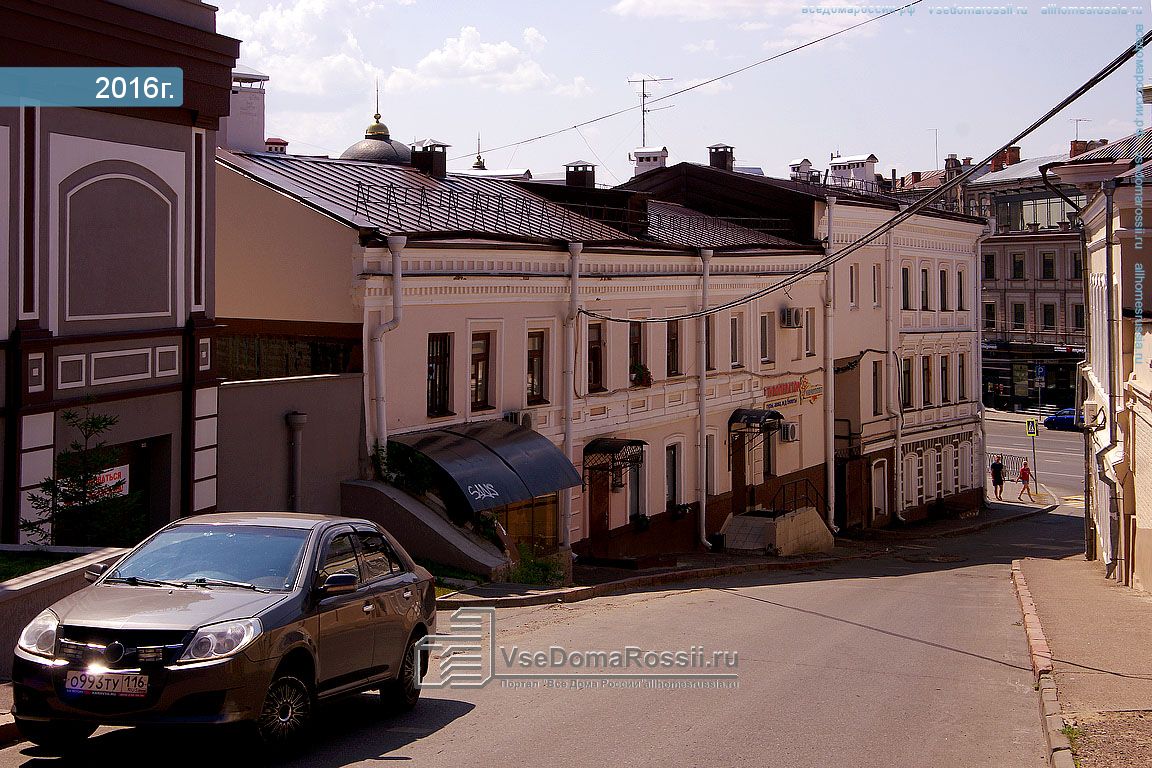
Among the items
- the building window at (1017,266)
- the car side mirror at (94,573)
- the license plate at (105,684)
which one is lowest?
the license plate at (105,684)

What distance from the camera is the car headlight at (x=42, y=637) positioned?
292 inches

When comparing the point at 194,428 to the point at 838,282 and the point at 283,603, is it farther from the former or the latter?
the point at 838,282

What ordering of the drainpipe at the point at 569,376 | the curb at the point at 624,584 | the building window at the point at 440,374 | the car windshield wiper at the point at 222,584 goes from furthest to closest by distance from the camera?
the drainpipe at the point at 569,376 → the building window at the point at 440,374 → the curb at the point at 624,584 → the car windshield wiper at the point at 222,584

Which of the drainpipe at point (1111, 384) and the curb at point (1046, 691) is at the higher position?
the drainpipe at point (1111, 384)

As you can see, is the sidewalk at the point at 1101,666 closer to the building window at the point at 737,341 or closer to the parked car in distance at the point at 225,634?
the parked car in distance at the point at 225,634

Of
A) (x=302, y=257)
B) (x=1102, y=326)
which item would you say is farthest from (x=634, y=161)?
(x=302, y=257)

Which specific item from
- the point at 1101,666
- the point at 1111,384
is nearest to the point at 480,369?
the point at 1111,384

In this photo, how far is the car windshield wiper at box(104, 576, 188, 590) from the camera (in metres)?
8.09

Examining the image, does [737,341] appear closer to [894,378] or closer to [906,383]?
[894,378]

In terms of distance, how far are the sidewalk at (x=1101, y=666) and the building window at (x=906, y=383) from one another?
20612 mm

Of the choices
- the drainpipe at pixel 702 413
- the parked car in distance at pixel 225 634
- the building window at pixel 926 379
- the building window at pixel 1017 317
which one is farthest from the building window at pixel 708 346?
the building window at pixel 1017 317

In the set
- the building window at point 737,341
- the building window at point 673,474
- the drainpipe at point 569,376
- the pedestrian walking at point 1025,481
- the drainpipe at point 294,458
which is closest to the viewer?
the drainpipe at point 294,458

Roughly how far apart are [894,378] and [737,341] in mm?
10150

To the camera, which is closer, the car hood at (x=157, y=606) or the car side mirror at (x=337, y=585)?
the car hood at (x=157, y=606)
